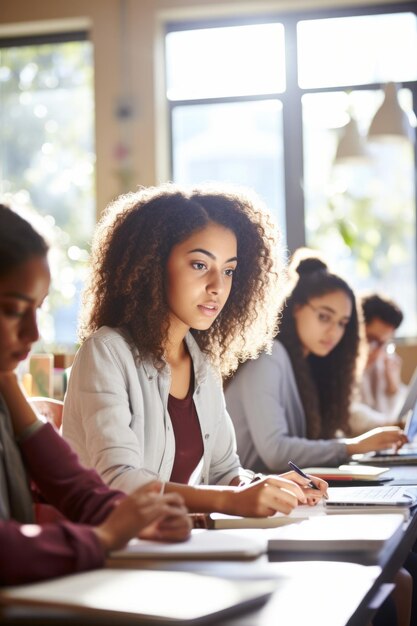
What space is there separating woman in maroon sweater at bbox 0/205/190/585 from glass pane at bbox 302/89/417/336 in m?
4.98

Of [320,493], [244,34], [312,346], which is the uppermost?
[244,34]

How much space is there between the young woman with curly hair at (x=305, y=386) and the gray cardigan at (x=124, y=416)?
624mm

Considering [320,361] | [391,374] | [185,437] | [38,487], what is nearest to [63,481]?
[38,487]

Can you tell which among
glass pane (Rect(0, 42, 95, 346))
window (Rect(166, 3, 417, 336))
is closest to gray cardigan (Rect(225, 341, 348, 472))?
window (Rect(166, 3, 417, 336))

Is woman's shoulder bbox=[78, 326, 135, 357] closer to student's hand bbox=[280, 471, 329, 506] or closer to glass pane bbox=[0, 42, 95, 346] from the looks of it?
student's hand bbox=[280, 471, 329, 506]

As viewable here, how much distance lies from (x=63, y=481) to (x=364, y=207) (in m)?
5.28

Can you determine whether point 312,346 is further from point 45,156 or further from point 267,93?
point 45,156

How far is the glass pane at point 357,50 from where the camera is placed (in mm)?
6352

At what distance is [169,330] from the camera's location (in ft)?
6.79

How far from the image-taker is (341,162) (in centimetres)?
525

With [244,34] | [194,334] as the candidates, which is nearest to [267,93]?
[244,34]

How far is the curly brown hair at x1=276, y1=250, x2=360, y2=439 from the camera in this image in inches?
120

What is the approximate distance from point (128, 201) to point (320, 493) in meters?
0.76

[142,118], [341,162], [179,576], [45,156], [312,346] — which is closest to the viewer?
[179,576]
